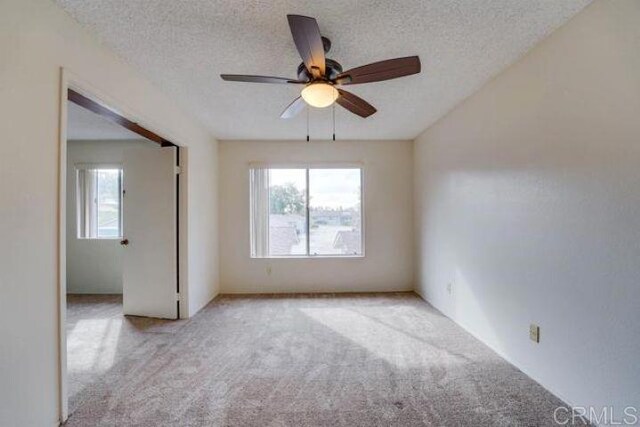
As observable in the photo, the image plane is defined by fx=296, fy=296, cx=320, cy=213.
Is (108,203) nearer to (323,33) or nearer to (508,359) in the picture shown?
(323,33)

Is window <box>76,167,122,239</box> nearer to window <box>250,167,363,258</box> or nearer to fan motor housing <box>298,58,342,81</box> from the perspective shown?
window <box>250,167,363,258</box>

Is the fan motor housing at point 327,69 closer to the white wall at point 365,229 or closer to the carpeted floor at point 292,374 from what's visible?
the carpeted floor at point 292,374

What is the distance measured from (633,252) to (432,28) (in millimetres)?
1646

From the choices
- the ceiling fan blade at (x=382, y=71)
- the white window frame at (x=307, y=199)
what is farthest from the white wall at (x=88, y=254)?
the ceiling fan blade at (x=382, y=71)

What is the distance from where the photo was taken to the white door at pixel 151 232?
3.35 meters

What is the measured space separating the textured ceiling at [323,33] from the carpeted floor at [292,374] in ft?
7.67

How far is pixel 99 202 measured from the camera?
4.66m

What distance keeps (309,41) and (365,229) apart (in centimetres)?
329

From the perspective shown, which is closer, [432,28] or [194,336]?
[432,28]

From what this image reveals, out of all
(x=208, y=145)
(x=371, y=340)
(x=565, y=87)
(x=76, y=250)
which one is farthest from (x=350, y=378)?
(x=76, y=250)

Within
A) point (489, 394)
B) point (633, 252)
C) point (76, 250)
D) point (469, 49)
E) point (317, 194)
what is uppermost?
point (469, 49)

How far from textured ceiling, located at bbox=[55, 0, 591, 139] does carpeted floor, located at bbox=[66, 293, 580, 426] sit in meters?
2.34

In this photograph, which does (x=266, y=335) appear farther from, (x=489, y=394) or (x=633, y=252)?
(x=633, y=252)

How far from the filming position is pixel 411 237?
15.0 ft
